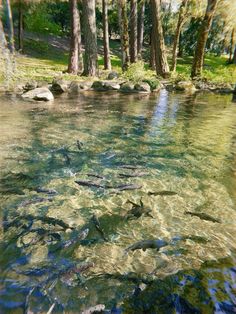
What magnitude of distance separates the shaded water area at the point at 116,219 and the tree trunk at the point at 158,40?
11.4 m

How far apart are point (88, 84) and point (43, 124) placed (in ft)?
27.9

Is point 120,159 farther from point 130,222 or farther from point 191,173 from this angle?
point 130,222

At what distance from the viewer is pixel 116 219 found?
5332 mm

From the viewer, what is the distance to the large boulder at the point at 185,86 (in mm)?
20469

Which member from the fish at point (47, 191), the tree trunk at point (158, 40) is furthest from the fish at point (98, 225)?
the tree trunk at point (158, 40)

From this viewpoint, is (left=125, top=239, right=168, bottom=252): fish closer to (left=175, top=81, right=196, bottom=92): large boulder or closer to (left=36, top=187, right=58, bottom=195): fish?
(left=36, top=187, right=58, bottom=195): fish

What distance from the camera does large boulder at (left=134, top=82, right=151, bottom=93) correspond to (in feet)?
61.0

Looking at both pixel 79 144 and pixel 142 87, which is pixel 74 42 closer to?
pixel 142 87

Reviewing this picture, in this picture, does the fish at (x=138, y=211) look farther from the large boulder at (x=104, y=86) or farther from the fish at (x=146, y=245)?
the large boulder at (x=104, y=86)

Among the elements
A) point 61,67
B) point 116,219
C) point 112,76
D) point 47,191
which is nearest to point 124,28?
point 112,76

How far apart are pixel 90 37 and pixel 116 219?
16.1 metres

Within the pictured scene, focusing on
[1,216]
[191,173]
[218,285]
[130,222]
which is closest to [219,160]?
[191,173]

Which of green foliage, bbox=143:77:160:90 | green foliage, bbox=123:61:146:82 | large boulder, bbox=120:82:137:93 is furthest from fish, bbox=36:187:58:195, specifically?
green foliage, bbox=123:61:146:82

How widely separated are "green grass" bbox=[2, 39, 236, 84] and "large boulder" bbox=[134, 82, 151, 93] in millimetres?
898
